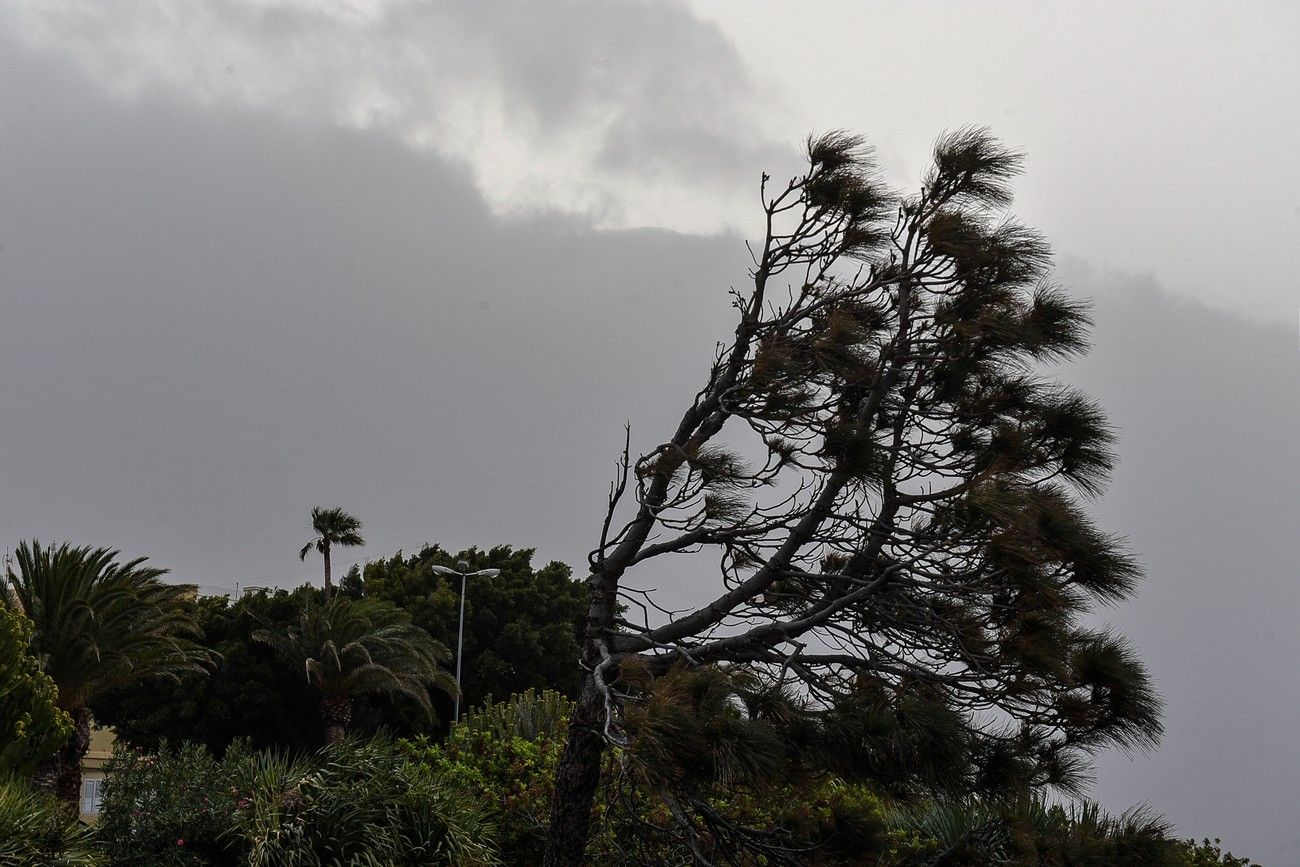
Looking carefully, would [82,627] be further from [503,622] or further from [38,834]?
[503,622]

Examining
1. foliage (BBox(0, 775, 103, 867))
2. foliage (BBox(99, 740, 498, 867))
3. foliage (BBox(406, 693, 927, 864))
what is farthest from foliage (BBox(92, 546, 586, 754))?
foliage (BBox(0, 775, 103, 867))

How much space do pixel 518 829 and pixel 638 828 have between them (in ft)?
20.7

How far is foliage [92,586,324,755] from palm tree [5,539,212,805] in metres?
9.90

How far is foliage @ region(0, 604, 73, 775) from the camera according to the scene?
1174 cm

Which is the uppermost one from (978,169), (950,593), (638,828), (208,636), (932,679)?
(208,636)

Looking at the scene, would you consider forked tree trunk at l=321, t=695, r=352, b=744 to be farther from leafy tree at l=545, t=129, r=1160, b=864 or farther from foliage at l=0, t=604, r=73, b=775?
leafy tree at l=545, t=129, r=1160, b=864

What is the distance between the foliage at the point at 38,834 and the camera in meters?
9.65

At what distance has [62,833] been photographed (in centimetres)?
1038

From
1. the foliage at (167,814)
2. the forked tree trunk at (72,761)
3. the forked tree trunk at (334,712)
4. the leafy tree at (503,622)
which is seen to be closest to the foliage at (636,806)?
the foliage at (167,814)

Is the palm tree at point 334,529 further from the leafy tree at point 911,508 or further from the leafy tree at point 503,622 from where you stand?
the leafy tree at point 911,508

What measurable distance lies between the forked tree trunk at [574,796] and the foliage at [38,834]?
5.04 m

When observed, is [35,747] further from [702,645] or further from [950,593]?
[950,593]

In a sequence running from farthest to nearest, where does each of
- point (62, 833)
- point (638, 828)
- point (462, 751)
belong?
point (462, 751) < point (62, 833) < point (638, 828)

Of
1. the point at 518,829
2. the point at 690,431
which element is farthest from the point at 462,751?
the point at 690,431
